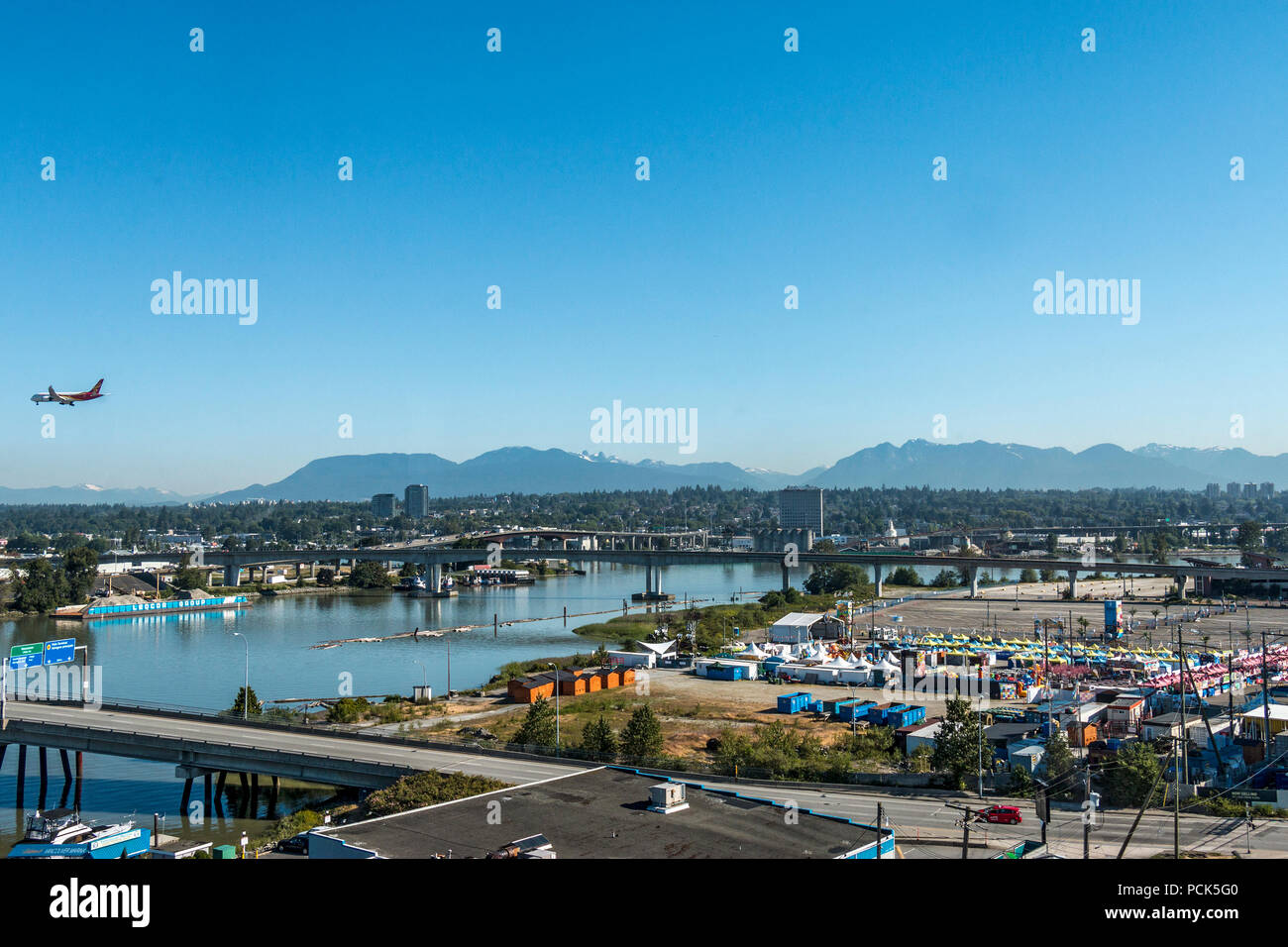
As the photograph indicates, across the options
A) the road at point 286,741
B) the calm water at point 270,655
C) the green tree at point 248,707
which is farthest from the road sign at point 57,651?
the green tree at point 248,707

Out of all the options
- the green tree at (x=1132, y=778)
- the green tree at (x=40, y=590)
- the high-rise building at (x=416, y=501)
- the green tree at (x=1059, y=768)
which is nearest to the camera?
the green tree at (x=1132, y=778)

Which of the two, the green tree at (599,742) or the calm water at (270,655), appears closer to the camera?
the green tree at (599,742)

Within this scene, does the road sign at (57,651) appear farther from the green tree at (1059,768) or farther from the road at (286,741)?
the green tree at (1059,768)

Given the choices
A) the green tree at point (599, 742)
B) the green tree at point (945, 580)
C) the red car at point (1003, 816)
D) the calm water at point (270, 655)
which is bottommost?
the green tree at point (945, 580)

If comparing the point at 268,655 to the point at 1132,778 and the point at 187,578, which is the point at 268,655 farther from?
the point at 1132,778

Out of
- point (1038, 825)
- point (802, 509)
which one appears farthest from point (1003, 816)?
point (802, 509)
